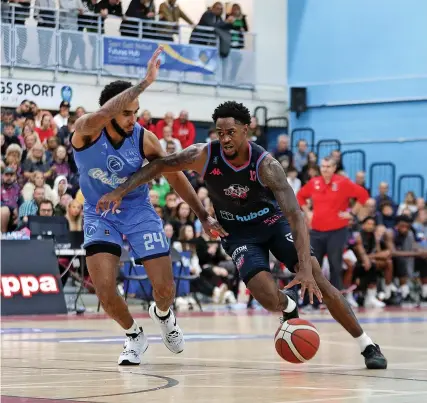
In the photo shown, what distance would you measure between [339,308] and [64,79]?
17643 mm

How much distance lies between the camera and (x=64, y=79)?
25.9m

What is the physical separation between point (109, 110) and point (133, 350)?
200 centimetres

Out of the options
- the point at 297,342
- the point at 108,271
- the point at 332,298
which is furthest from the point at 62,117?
the point at 297,342

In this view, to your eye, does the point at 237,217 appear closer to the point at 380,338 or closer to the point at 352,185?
the point at 380,338

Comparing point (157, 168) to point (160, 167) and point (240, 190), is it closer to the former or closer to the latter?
point (160, 167)

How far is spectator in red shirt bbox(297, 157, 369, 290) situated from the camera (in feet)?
61.6

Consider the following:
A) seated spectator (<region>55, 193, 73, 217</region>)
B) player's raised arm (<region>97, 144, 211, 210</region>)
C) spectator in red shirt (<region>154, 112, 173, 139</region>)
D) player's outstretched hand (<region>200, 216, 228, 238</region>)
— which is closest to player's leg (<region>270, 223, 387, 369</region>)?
player's outstretched hand (<region>200, 216, 228, 238</region>)

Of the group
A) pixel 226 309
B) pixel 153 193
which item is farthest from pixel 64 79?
pixel 226 309

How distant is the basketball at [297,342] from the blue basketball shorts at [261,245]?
0.81 m

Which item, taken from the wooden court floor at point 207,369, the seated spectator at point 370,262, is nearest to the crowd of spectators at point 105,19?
the seated spectator at point 370,262

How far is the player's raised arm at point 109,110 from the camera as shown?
8.63 m

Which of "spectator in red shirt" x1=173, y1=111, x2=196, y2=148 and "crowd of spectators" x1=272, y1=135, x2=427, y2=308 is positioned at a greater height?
"spectator in red shirt" x1=173, y1=111, x2=196, y2=148

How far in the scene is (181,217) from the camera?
20.5 meters

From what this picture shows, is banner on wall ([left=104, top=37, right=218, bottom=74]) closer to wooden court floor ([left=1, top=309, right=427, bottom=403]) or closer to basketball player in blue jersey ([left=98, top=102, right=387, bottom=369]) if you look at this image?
wooden court floor ([left=1, top=309, right=427, bottom=403])
